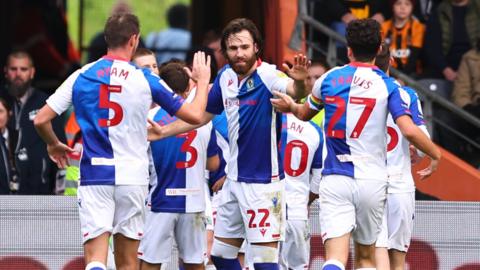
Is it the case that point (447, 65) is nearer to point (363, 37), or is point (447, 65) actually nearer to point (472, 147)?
point (472, 147)

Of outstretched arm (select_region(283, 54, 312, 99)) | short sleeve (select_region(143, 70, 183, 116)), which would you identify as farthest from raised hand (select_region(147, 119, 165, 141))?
outstretched arm (select_region(283, 54, 312, 99))

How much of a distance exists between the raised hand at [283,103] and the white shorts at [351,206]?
25.4 inches

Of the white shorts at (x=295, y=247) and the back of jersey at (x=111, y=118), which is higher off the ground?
the back of jersey at (x=111, y=118)

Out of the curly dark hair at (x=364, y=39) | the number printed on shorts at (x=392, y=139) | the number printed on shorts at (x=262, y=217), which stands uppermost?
the curly dark hair at (x=364, y=39)

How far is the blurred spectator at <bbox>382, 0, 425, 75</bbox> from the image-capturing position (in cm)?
1670

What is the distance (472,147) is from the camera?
55.3ft

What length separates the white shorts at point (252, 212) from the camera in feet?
39.6

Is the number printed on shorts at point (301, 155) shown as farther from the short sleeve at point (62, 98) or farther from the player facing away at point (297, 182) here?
the short sleeve at point (62, 98)

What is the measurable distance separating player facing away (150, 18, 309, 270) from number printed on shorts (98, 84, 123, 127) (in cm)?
71

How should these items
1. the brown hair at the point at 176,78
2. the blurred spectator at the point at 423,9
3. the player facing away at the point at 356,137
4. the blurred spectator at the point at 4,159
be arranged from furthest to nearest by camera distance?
the blurred spectator at the point at 423,9
the blurred spectator at the point at 4,159
the brown hair at the point at 176,78
the player facing away at the point at 356,137

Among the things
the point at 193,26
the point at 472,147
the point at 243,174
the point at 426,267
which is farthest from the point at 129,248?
the point at 193,26

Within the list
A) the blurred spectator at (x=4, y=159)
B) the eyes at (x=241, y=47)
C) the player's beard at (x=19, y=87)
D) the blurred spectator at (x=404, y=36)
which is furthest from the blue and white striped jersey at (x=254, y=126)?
the blurred spectator at (x=404, y=36)

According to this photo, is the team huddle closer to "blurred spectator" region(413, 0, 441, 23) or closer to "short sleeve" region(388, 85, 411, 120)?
"short sleeve" region(388, 85, 411, 120)

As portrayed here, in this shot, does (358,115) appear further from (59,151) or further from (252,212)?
(59,151)
